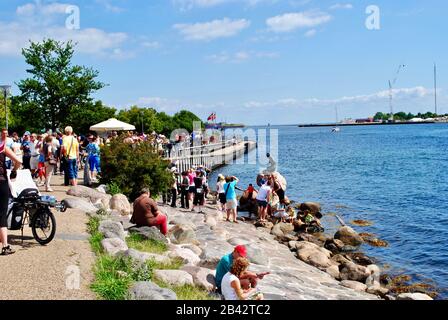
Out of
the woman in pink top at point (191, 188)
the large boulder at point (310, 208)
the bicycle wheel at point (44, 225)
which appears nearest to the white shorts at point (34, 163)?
the woman in pink top at point (191, 188)

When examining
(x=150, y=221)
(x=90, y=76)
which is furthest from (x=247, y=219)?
(x=90, y=76)

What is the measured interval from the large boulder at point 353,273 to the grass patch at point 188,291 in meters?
7.11

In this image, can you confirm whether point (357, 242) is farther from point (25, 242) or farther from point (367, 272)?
point (25, 242)

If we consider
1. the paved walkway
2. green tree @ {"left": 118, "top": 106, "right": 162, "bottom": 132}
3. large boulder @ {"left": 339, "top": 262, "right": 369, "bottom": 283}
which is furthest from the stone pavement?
green tree @ {"left": 118, "top": 106, "right": 162, "bottom": 132}

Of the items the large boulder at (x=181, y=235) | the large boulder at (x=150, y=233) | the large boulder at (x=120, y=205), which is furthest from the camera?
the large boulder at (x=120, y=205)

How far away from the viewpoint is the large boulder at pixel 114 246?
940cm

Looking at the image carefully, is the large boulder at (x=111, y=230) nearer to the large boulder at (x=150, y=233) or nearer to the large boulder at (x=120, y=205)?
the large boulder at (x=150, y=233)

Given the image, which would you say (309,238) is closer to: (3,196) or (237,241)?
(237,241)

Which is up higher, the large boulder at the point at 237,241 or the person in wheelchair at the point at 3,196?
the person in wheelchair at the point at 3,196

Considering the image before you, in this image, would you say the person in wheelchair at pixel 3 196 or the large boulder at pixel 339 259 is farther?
the large boulder at pixel 339 259

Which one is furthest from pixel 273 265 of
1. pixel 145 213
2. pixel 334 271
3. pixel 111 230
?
pixel 111 230

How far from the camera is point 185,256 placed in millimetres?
10805

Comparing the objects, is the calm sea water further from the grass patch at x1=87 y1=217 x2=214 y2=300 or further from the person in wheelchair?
the person in wheelchair

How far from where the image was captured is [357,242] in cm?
1958
